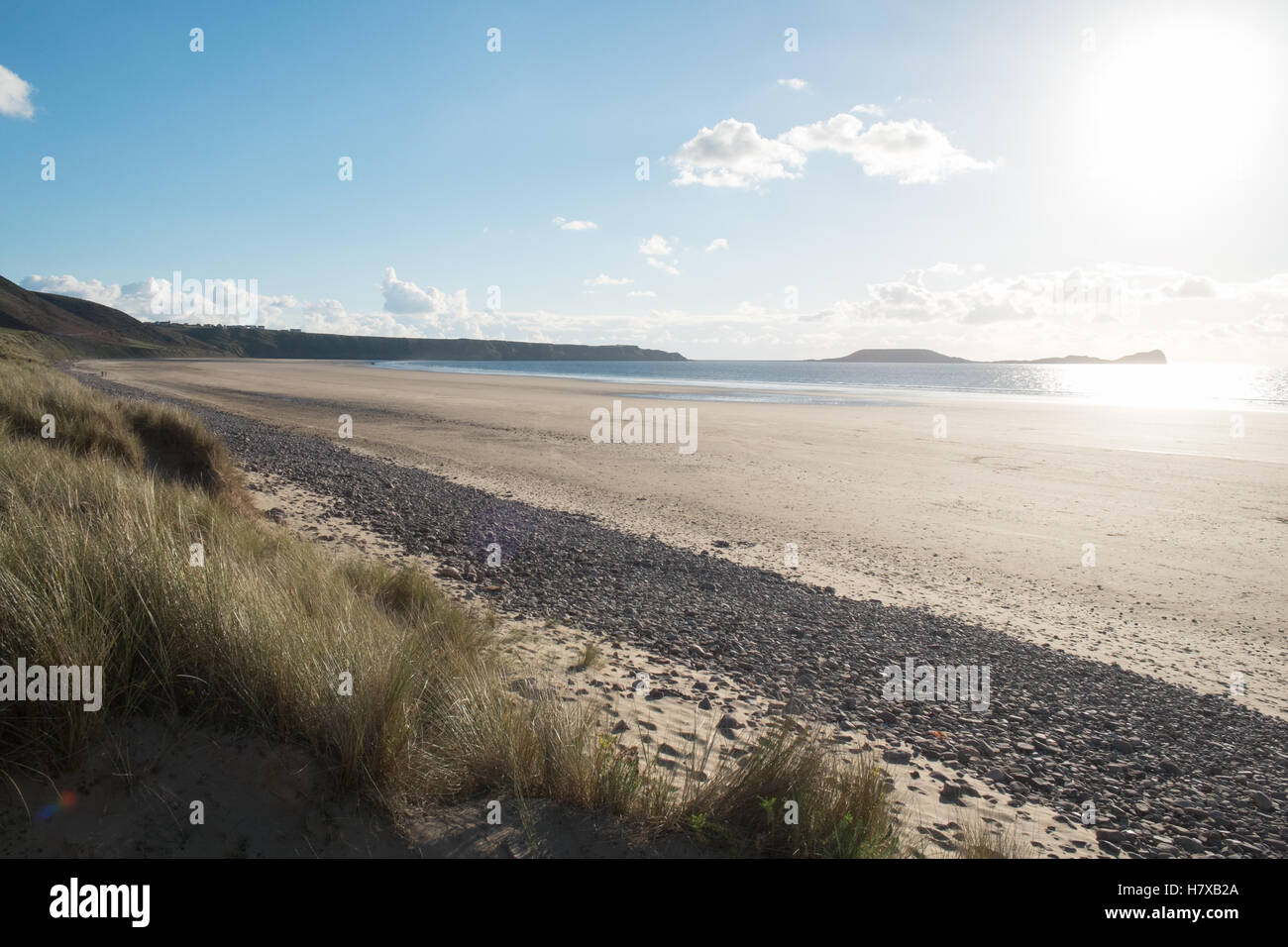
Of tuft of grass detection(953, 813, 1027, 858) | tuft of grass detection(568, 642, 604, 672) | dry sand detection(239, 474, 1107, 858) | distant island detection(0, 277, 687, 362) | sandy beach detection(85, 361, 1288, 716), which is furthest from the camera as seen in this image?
distant island detection(0, 277, 687, 362)

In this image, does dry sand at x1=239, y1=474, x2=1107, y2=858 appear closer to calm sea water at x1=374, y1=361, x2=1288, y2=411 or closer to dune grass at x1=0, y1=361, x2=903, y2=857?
dune grass at x1=0, y1=361, x2=903, y2=857

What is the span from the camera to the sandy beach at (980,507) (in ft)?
26.5

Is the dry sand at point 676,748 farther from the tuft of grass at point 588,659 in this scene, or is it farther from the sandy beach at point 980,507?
the sandy beach at point 980,507

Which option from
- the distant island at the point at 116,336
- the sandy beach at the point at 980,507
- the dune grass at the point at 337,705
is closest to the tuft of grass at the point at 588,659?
the dune grass at the point at 337,705

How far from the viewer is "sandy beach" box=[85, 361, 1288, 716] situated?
8.08 m

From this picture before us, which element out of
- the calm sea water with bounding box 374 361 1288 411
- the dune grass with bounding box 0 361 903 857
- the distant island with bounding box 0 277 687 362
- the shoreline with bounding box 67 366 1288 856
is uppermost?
the distant island with bounding box 0 277 687 362

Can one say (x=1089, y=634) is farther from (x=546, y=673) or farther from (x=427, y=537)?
(x=427, y=537)

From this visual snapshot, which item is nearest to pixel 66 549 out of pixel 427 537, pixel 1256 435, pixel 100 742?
pixel 100 742

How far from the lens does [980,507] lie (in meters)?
13.8

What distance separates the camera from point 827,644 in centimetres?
665

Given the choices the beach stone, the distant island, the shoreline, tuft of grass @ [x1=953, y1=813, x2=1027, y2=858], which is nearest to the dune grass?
tuft of grass @ [x1=953, y1=813, x2=1027, y2=858]

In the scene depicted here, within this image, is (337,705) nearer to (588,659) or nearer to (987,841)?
(588,659)

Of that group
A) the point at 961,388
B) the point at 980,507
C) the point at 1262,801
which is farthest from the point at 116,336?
the point at 1262,801
